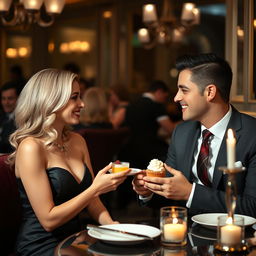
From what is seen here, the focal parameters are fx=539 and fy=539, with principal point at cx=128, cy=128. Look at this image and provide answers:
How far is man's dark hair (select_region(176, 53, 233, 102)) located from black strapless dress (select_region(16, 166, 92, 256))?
0.84m

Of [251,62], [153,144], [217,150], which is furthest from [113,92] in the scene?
[217,150]

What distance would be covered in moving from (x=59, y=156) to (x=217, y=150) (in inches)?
31.9

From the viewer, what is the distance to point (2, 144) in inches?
204

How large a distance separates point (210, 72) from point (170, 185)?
2.48 ft

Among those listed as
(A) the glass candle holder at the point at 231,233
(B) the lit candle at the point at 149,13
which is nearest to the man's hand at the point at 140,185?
(A) the glass candle holder at the point at 231,233

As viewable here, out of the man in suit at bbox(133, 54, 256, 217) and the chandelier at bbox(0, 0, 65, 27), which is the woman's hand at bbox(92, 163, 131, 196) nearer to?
the man in suit at bbox(133, 54, 256, 217)

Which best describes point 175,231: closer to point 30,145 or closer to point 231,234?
point 231,234

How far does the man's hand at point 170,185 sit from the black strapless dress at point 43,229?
17.0 inches

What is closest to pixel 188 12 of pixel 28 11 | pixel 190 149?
pixel 28 11

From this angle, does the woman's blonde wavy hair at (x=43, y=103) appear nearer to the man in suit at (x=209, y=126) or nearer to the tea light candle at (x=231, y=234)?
the man in suit at (x=209, y=126)

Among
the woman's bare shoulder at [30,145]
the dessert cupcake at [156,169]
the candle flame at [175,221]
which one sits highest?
the woman's bare shoulder at [30,145]

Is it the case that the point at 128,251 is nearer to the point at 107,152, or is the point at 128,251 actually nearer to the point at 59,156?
the point at 59,156

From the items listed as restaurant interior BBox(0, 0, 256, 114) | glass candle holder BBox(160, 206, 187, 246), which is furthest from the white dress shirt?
restaurant interior BBox(0, 0, 256, 114)

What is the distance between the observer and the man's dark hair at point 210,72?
9.25ft
